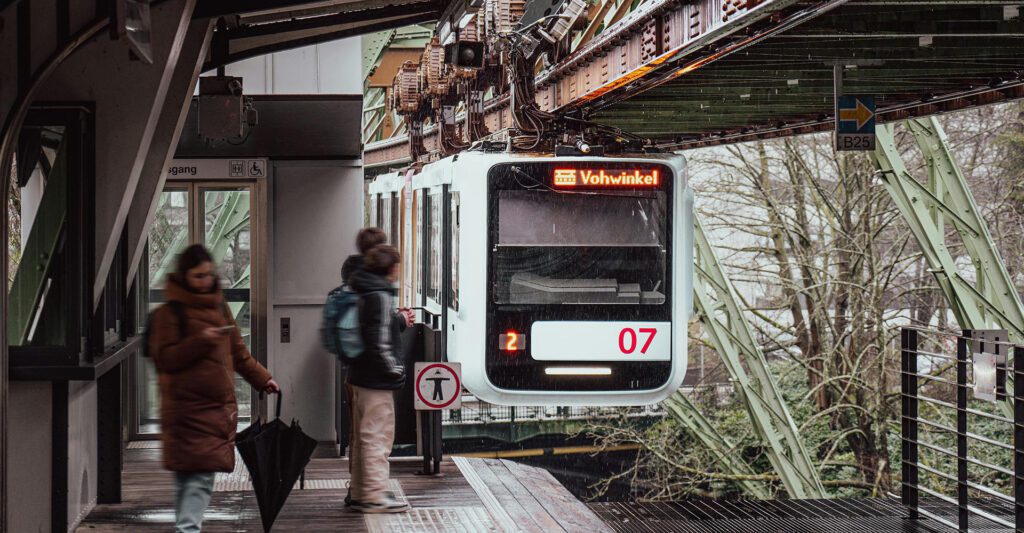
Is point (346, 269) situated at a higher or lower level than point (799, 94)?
lower

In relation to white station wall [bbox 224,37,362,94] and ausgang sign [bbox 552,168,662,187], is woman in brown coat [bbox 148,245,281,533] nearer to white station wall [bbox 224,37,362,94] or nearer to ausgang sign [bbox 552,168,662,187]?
white station wall [bbox 224,37,362,94]

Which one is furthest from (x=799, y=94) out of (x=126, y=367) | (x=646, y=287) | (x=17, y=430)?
(x=17, y=430)

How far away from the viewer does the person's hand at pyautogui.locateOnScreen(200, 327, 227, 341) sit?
578 centimetres

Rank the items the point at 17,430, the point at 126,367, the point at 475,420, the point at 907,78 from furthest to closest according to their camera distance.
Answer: the point at 475,420, the point at 907,78, the point at 126,367, the point at 17,430

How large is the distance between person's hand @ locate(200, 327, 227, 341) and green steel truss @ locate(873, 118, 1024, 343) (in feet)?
28.2

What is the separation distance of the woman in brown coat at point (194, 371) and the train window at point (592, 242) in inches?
252

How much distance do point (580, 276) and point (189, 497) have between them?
658 cm

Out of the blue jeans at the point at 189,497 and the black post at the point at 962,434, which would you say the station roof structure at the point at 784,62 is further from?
the blue jeans at the point at 189,497

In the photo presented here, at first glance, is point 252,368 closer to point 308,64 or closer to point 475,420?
point 308,64

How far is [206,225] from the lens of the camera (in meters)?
10.8

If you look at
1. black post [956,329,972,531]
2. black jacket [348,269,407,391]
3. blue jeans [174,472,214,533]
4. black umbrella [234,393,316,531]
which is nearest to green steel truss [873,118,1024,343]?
black post [956,329,972,531]

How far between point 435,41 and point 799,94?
6.40 m

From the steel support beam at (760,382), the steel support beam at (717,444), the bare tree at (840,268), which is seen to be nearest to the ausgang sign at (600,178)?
the steel support beam at (760,382)

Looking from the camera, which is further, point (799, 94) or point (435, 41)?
point (435, 41)
